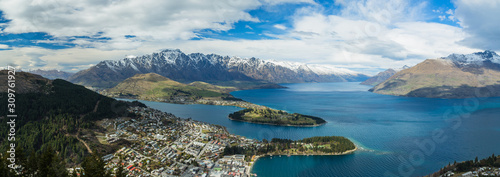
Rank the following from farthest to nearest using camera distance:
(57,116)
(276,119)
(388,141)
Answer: (276,119)
(388,141)
(57,116)

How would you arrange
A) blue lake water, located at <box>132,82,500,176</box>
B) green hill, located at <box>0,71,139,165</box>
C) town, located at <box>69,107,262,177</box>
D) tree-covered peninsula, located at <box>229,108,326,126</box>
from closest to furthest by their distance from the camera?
town, located at <box>69,107,262,177</box>, green hill, located at <box>0,71,139,165</box>, blue lake water, located at <box>132,82,500,176</box>, tree-covered peninsula, located at <box>229,108,326,126</box>

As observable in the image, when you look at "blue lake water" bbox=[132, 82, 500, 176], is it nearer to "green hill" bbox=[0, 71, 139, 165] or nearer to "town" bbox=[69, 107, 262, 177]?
"town" bbox=[69, 107, 262, 177]

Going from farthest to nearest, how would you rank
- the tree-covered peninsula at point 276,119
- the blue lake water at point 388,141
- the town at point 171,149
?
the tree-covered peninsula at point 276,119, the blue lake water at point 388,141, the town at point 171,149

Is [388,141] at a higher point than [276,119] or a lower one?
lower

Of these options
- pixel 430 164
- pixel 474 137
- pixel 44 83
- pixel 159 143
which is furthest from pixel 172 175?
pixel 474 137

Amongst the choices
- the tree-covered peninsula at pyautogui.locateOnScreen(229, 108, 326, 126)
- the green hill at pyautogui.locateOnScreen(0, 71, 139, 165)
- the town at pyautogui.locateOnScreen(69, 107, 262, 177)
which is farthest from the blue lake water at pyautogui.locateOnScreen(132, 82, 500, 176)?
the green hill at pyautogui.locateOnScreen(0, 71, 139, 165)

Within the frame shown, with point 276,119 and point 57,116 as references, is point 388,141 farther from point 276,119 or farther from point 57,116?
point 57,116

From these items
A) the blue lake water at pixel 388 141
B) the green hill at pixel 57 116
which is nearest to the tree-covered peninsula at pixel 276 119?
the blue lake water at pixel 388 141

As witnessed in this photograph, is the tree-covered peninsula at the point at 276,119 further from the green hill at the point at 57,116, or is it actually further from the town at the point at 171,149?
the green hill at the point at 57,116

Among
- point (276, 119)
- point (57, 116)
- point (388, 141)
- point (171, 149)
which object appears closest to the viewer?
point (171, 149)

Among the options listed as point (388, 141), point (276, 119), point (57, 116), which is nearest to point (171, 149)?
point (57, 116)

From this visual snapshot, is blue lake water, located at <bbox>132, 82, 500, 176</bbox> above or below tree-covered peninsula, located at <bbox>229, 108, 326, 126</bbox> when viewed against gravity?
below
